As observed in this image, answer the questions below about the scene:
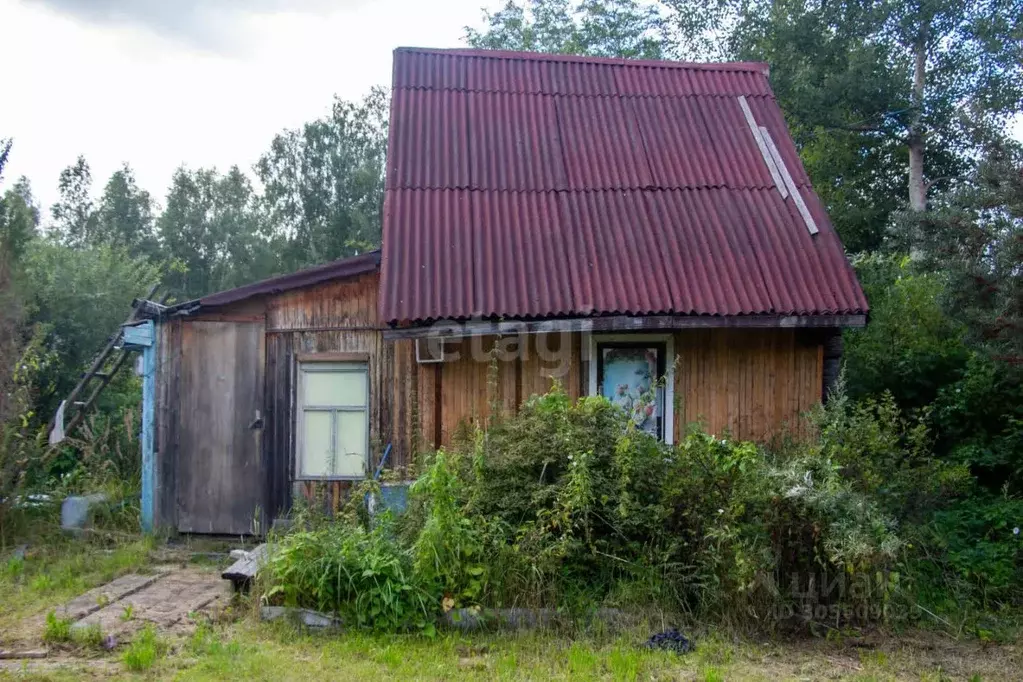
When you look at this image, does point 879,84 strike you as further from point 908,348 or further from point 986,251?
point 986,251

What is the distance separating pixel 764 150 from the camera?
10.5 metres

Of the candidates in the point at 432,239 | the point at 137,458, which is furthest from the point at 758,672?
the point at 137,458

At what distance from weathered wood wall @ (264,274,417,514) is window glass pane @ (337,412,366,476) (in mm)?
169

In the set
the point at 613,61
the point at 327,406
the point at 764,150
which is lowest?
the point at 327,406

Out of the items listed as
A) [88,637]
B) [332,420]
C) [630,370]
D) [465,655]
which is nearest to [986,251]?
[630,370]

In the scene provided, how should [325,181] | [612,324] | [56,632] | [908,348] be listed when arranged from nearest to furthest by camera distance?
[56,632], [612,324], [908,348], [325,181]

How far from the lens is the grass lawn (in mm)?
5590

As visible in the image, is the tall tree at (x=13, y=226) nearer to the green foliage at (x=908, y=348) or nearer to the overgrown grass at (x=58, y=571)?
the overgrown grass at (x=58, y=571)

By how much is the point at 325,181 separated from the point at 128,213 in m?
8.97

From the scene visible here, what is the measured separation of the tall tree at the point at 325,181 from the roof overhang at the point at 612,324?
30819 mm

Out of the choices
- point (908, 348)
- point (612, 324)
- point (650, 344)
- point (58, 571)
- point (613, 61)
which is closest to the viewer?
point (58, 571)

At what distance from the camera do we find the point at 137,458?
1150 cm

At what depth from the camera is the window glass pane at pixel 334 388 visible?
9484 millimetres

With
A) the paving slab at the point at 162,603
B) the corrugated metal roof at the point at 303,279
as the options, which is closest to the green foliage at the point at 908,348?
the corrugated metal roof at the point at 303,279
